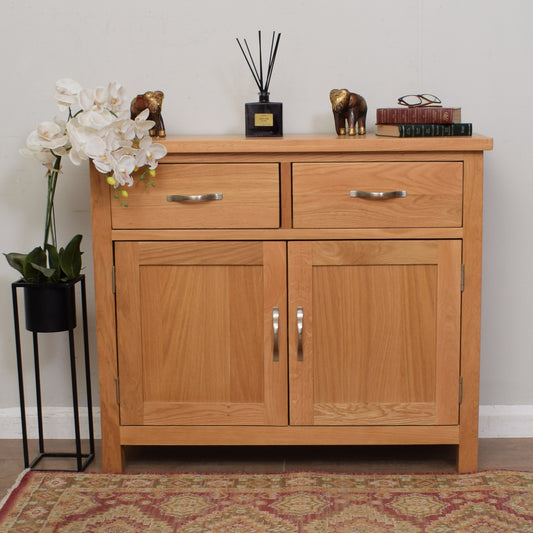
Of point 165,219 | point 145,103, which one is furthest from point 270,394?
point 145,103

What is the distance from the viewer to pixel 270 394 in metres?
2.11

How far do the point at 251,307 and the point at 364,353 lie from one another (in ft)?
1.09

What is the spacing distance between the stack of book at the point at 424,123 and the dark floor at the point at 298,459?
0.94 m

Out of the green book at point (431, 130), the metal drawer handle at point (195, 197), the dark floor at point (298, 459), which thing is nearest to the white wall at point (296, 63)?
the green book at point (431, 130)

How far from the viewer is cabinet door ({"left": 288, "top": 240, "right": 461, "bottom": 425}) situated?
6.72 ft

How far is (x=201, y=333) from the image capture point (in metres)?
2.10

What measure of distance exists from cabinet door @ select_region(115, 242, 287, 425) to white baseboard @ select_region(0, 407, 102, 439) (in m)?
0.40

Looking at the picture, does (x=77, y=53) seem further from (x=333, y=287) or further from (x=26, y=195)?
(x=333, y=287)

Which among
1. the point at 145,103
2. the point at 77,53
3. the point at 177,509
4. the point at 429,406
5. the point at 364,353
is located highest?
the point at 77,53

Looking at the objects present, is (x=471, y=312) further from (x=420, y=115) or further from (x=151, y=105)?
(x=151, y=105)

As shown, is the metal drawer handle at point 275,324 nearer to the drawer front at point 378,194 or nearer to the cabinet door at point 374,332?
the cabinet door at point 374,332

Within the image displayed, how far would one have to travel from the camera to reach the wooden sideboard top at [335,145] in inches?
78.0

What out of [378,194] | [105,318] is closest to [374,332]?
[378,194]

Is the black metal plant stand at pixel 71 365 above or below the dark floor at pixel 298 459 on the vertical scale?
above
